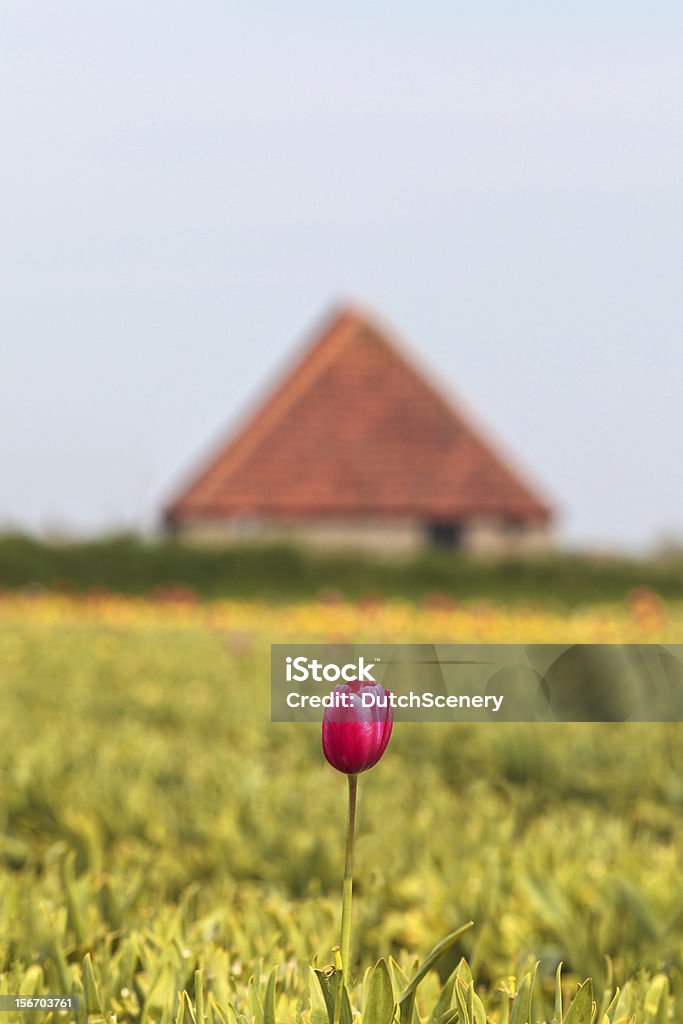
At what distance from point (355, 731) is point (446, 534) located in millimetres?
31034

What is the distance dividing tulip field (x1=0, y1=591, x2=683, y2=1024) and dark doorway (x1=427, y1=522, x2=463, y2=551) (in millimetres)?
23502

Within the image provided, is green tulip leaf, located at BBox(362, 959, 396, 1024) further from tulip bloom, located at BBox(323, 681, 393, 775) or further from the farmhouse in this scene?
the farmhouse

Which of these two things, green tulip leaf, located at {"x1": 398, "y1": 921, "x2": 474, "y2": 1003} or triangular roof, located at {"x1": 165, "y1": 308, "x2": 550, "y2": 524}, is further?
triangular roof, located at {"x1": 165, "y1": 308, "x2": 550, "y2": 524}

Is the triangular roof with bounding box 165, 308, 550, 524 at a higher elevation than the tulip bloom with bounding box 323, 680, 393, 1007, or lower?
higher

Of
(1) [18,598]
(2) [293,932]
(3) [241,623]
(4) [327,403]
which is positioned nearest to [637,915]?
(2) [293,932]

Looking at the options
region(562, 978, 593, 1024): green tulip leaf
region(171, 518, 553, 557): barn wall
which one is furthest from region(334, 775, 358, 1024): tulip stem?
region(171, 518, 553, 557): barn wall

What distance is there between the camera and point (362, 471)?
31.9 m

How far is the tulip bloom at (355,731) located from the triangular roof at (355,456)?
29355 millimetres

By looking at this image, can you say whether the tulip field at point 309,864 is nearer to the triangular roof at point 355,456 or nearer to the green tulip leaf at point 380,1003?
the green tulip leaf at point 380,1003

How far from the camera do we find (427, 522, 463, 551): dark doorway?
3206cm

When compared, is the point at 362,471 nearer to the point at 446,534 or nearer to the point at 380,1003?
the point at 446,534

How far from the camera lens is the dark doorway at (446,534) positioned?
32.1 m

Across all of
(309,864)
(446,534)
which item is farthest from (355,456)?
(309,864)

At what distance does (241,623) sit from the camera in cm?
1504
